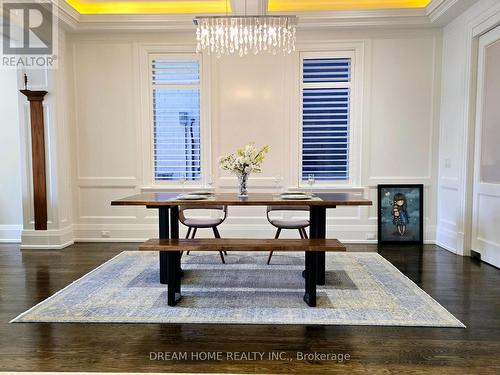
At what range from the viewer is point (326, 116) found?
4945 millimetres

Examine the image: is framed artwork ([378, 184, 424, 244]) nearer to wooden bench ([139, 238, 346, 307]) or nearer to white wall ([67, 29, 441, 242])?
white wall ([67, 29, 441, 242])

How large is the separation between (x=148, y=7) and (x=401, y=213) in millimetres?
4520

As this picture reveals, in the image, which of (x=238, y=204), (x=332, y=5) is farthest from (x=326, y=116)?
(x=238, y=204)

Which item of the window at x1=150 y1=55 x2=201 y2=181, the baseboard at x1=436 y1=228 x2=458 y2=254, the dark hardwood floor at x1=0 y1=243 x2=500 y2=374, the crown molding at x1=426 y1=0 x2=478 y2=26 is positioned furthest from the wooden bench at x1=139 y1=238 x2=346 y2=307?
the crown molding at x1=426 y1=0 x2=478 y2=26

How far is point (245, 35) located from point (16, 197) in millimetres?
4153

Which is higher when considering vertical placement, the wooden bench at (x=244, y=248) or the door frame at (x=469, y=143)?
the door frame at (x=469, y=143)

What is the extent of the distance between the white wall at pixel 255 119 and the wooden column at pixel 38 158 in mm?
451

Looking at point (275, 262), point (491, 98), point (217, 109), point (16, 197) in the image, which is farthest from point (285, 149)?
point (16, 197)

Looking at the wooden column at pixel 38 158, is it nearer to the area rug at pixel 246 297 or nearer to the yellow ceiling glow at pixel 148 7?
the yellow ceiling glow at pixel 148 7

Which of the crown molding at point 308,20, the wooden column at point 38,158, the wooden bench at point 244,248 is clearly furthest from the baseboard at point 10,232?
the wooden bench at point 244,248

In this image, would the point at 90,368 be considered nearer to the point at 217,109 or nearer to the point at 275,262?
the point at 275,262

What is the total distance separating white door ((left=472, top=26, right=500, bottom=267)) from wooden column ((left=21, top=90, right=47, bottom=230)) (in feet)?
17.6

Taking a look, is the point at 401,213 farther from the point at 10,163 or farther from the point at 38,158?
the point at 10,163

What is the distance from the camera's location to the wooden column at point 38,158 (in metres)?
4.58
